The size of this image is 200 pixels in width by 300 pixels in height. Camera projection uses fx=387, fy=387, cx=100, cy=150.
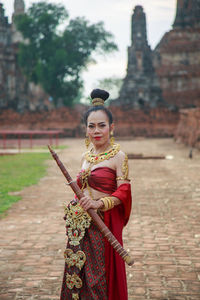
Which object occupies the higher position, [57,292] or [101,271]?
[101,271]

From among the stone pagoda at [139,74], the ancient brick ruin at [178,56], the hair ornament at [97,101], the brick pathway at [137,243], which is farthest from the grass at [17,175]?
the ancient brick ruin at [178,56]

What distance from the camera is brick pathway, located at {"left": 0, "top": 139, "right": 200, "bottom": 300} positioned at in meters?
3.37

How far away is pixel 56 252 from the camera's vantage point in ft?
14.0

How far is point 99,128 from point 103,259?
0.86 meters

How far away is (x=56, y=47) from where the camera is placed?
118 ft

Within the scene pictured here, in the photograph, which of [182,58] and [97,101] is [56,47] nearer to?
[182,58]

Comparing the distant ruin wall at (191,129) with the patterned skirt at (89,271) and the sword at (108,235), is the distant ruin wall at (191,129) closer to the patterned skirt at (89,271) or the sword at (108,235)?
the patterned skirt at (89,271)

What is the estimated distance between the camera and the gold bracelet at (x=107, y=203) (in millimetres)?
2416

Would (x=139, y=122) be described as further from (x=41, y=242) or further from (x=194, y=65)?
(x=41, y=242)

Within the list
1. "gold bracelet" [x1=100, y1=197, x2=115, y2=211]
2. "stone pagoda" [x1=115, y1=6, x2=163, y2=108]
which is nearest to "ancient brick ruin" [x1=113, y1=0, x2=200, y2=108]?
"stone pagoda" [x1=115, y1=6, x2=163, y2=108]

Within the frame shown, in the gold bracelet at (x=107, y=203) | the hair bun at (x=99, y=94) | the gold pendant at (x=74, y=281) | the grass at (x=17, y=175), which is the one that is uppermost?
the hair bun at (x=99, y=94)

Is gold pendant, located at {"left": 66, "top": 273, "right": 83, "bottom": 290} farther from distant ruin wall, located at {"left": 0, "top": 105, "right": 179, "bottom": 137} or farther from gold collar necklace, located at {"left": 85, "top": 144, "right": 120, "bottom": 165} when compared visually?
distant ruin wall, located at {"left": 0, "top": 105, "right": 179, "bottom": 137}

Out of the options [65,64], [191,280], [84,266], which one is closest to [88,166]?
[84,266]

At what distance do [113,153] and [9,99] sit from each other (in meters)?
39.1
